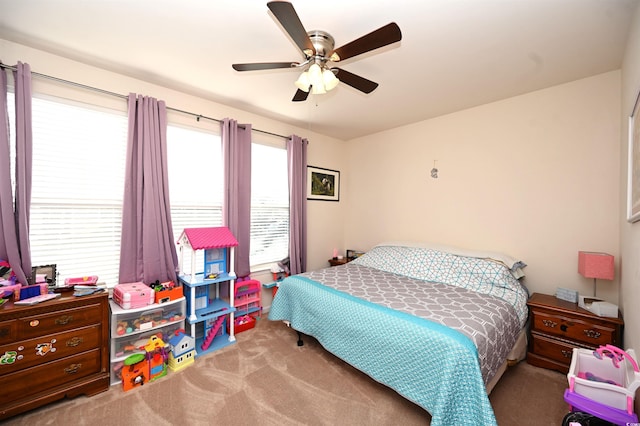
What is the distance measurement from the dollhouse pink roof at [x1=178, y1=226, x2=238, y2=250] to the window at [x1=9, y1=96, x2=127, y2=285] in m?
0.64

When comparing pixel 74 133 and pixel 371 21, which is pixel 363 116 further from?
pixel 74 133

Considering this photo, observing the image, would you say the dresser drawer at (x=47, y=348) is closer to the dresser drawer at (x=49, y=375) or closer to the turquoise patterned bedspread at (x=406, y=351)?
the dresser drawer at (x=49, y=375)

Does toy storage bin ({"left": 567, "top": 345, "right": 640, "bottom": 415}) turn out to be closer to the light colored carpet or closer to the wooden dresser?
the light colored carpet

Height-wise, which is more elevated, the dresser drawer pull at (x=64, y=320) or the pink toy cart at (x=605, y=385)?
the dresser drawer pull at (x=64, y=320)

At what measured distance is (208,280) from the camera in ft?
8.27

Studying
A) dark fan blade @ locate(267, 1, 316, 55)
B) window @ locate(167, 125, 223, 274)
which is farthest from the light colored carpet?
dark fan blade @ locate(267, 1, 316, 55)

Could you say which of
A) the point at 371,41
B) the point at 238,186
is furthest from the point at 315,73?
the point at 238,186

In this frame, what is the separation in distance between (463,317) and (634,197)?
4.12 ft

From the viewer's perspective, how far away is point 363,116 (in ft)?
11.0

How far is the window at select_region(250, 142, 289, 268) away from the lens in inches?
133

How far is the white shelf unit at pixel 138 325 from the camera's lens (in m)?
2.05

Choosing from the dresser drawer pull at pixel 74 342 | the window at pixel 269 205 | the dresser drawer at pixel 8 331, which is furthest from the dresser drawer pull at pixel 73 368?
the window at pixel 269 205

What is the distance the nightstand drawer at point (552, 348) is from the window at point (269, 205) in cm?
284

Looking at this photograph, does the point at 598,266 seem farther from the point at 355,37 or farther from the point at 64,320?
the point at 64,320
